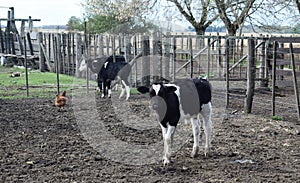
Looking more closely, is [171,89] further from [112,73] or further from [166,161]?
[112,73]

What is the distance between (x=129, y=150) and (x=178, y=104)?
144 centimetres

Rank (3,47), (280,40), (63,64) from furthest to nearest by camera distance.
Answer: (3,47) < (63,64) < (280,40)

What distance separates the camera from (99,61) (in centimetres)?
1653

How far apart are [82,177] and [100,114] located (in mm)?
5473

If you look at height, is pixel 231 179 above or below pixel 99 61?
below

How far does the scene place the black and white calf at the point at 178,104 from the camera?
7.17 meters

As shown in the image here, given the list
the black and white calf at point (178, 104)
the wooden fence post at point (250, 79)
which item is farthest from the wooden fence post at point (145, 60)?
the black and white calf at point (178, 104)

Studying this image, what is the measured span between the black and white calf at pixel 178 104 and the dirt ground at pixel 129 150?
0.44m

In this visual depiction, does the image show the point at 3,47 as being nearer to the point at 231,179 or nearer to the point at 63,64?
the point at 63,64

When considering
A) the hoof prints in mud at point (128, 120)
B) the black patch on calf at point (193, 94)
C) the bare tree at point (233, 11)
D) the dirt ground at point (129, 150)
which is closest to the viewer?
the dirt ground at point (129, 150)

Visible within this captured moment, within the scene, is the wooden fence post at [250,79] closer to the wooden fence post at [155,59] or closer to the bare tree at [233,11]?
the wooden fence post at [155,59]

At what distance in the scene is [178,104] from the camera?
7332 millimetres

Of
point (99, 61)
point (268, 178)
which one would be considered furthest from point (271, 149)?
point (99, 61)

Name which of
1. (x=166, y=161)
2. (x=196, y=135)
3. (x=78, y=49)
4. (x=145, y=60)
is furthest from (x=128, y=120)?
(x=78, y=49)
